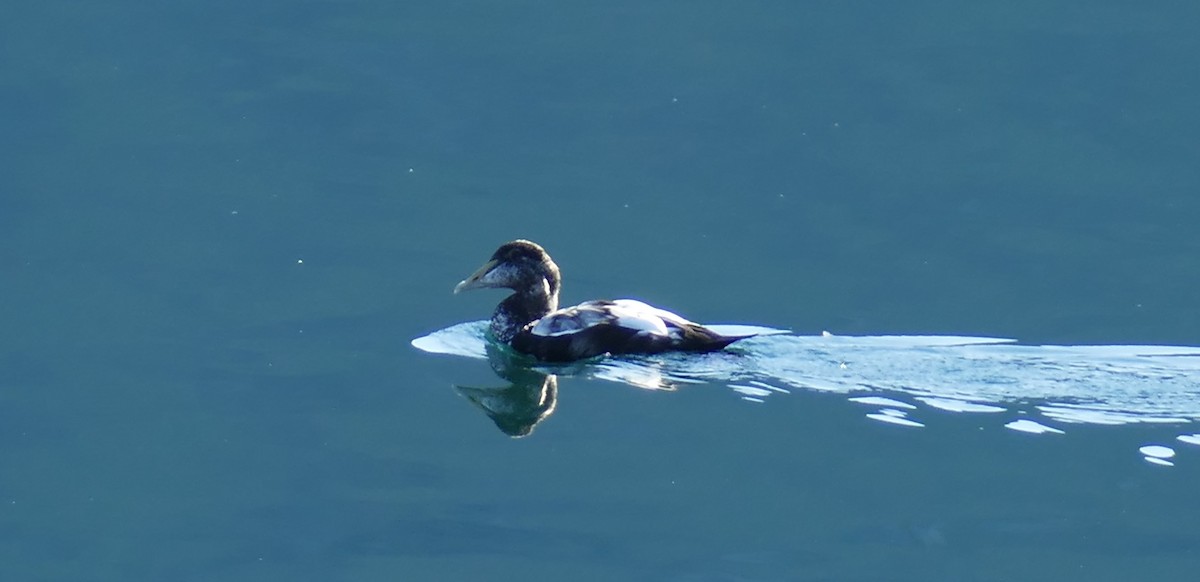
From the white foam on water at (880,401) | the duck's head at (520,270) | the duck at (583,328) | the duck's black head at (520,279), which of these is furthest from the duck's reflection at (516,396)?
the white foam on water at (880,401)

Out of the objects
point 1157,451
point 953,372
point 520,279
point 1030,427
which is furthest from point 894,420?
point 520,279

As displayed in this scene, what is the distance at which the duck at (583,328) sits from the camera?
11.8 metres

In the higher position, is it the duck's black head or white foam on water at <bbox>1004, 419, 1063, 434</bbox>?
the duck's black head

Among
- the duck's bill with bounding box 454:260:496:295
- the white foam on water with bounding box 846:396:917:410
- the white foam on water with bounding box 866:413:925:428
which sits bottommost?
the white foam on water with bounding box 866:413:925:428

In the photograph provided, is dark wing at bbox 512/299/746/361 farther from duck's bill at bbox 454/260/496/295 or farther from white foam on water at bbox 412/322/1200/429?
duck's bill at bbox 454/260/496/295

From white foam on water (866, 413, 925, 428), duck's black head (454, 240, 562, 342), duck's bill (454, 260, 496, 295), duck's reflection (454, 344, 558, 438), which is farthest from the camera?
duck's bill (454, 260, 496, 295)

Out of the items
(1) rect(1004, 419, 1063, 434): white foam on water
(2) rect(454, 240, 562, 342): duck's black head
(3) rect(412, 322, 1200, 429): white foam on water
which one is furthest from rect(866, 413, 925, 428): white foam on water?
(2) rect(454, 240, 562, 342): duck's black head

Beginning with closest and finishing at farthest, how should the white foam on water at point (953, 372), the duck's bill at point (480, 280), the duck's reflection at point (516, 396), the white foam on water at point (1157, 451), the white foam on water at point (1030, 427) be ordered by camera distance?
the white foam on water at point (1157, 451) < the white foam on water at point (1030, 427) < the white foam on water at point (953, 372) < the duck's reflection at point (516, 396) < the duck's bill at point (480, 280)

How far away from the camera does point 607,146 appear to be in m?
19.0

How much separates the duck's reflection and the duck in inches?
7.9

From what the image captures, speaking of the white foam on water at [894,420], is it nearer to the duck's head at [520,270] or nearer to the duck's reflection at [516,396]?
the duck's reflection at [516,396]

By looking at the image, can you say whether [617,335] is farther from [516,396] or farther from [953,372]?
[953,372]

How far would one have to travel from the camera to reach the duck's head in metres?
12.7

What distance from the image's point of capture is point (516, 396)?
1139cm
